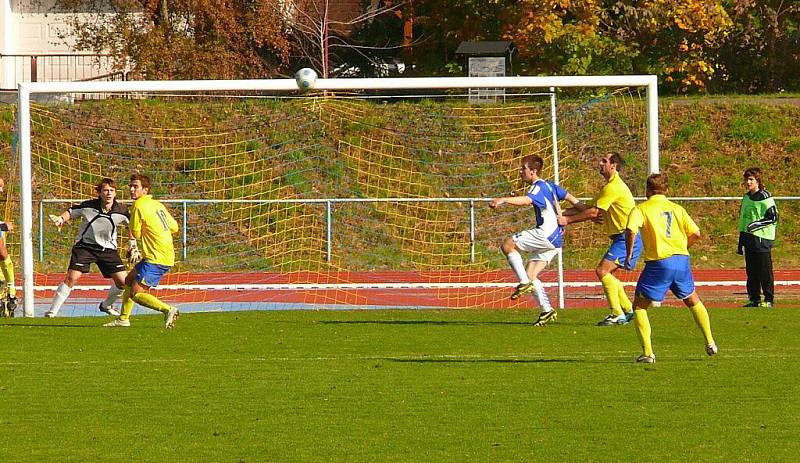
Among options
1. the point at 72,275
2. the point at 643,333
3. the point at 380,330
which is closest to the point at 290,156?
the point at 72,275

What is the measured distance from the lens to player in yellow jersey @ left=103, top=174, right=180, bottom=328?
1466cm

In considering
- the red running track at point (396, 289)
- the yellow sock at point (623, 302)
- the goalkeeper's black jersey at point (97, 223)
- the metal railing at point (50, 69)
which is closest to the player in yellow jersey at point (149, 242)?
the goalkeeper's black jersey at point (97, 223)

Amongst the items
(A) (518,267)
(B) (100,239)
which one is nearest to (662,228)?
(A) (518,267)

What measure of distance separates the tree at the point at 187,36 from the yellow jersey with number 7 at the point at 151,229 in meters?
16.9

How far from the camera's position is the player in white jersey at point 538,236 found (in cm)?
1477

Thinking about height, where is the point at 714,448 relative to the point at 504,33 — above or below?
below

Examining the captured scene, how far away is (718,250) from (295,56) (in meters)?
14.3

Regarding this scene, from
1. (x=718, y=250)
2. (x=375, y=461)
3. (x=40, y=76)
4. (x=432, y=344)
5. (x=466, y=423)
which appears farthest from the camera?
(x=40, y=76)

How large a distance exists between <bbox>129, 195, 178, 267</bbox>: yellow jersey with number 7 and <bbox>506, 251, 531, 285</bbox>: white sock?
144 inches

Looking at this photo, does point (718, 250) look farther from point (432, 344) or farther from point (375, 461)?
point (375, 461)

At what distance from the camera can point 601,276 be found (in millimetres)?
14641

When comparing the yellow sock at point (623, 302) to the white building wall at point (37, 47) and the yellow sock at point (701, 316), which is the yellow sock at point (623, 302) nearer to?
the yellow sock at point (701, 316)

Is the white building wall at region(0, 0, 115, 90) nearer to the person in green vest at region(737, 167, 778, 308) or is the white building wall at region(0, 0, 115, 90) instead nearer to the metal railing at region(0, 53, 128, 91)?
the metal railing at region(0, 53, 128, 91)

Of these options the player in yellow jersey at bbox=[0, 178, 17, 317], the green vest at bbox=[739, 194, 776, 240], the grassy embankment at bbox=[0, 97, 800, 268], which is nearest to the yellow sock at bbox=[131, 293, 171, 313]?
the player in yellow jersey at bbox=[0, 178, 17, 317]
